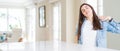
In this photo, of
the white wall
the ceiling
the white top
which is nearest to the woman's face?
the white top

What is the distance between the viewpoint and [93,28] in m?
3.04

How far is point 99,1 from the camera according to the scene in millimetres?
4855

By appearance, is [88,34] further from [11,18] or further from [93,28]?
[11,18]

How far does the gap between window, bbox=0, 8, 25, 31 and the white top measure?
1017 cm

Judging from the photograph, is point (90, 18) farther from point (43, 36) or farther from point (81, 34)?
point (43, 36)

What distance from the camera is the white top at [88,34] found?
9.75ft

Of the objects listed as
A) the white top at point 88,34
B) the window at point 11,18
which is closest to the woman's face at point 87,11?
the white top at point 88,34

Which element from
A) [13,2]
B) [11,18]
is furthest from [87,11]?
[11,18]

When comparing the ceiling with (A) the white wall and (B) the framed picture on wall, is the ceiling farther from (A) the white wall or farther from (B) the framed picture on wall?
(A) the white wall

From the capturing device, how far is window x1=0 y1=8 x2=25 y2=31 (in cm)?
1254

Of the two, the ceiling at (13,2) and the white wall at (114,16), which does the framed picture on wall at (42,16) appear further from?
the white wall at (114,16)

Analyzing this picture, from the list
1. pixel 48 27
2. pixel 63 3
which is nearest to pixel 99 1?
pixel 63 3

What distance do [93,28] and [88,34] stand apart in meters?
0.13

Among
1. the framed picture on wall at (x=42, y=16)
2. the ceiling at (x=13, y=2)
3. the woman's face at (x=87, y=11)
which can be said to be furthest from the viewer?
the ceiling at (x=13, y=2)
